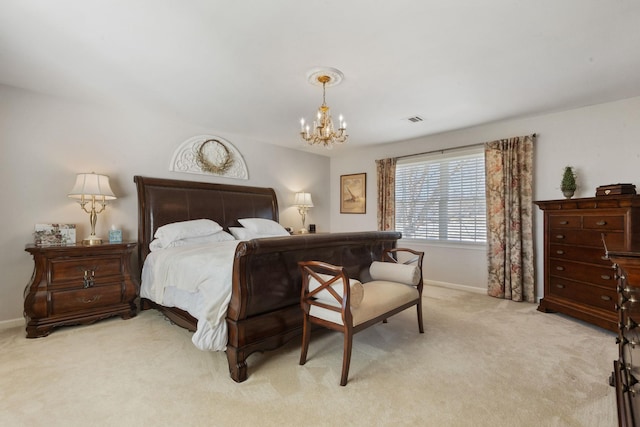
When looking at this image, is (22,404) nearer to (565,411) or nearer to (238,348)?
(238,348)

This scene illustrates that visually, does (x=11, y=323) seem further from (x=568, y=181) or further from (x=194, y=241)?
(x=568, y=181)

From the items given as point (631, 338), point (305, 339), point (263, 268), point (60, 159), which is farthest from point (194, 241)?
point (631, 338)

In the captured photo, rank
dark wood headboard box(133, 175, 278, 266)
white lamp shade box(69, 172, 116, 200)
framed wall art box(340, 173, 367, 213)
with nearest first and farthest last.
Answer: white lamp shade box(69, 172, 116, 200) < dark wood headboard box(133, 175, 278, 266) < framed wall art box(340, 173, 367, 213)

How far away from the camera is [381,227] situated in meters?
5.37

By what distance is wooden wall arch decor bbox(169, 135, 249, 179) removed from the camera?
417cm

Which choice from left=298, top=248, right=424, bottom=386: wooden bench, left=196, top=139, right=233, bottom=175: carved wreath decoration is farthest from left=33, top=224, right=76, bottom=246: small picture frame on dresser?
left=298, top=248, right=424, bottom=386: wooden bench

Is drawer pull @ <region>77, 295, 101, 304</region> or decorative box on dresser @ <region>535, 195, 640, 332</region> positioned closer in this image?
decorative box on dresser @ <region>535, 195, 640, 332</region>

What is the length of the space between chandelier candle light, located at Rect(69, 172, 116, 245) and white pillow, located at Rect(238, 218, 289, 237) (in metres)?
1.66

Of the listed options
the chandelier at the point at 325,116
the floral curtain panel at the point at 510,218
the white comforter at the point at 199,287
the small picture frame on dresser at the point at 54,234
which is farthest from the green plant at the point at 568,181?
the small picture frame on dresser at the point at 54,234

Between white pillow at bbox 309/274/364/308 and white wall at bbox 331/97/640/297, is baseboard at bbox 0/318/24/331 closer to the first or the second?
white pillow at bbox 309/274/364/308

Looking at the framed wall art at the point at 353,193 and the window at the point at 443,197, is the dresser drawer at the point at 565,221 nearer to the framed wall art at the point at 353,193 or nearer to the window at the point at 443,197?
the window at the point at 443,197

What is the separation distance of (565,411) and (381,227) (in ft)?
12.4

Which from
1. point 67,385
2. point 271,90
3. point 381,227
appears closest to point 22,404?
point 67,385

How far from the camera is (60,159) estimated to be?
128 inches
